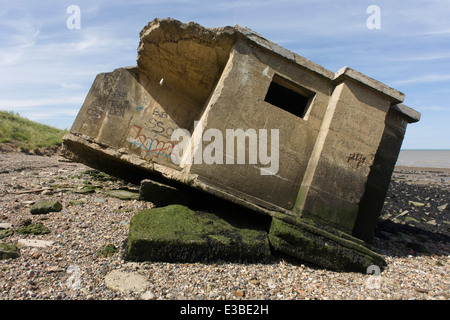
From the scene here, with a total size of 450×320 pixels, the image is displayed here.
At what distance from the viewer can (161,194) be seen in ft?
16.3

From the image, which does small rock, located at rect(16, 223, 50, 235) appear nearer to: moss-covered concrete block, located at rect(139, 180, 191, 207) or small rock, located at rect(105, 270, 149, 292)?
moss-covered concrete block, located at rect(139, 180, 191, 207)

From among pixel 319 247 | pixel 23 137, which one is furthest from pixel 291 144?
pixel 23 137

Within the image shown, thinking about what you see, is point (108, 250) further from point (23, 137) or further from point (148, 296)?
point (23, 137)

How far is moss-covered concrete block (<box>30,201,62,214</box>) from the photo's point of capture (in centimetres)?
480

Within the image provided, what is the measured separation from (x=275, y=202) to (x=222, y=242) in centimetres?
137

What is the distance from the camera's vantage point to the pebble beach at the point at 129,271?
9.93 ft

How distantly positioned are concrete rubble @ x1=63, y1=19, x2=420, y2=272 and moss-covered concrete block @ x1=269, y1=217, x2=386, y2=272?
2 cm

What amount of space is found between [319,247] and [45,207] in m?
4.77

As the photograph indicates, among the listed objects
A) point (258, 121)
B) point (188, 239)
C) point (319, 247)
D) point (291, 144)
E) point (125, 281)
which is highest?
point (258, 121)

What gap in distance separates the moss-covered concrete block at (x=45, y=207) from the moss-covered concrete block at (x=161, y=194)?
1.57m

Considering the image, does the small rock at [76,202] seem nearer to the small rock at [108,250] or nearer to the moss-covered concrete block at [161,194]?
the moss-covered concrete block at [161,194]
